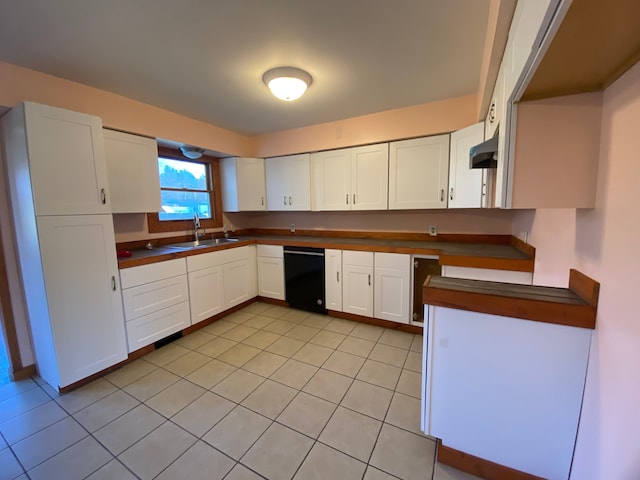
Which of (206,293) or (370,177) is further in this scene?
(370,177)

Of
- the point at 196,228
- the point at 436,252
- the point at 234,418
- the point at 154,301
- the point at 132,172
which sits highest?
the point at 132,172

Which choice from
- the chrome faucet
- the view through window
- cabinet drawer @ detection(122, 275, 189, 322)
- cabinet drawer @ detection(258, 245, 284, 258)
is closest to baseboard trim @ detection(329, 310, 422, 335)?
cabinet drawer @ detection(258, 245, 284, 258)

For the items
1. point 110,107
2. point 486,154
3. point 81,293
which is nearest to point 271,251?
point 81,293

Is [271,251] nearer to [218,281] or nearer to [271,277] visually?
[271,277]

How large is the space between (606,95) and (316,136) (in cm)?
280

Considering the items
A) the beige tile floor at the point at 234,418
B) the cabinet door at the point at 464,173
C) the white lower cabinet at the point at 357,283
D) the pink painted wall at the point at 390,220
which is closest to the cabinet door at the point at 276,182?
the pink painted wall at the point at 390,220

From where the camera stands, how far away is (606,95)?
1.00m

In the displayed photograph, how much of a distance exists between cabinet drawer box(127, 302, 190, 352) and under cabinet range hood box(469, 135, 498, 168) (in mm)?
2934

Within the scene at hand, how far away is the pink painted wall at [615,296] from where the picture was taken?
0.82 meters

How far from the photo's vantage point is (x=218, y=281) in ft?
10.4

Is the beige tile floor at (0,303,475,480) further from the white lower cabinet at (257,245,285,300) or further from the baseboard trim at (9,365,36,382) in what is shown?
the white lower cabinet at (257,245,285,300)

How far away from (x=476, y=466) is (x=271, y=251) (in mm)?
2866

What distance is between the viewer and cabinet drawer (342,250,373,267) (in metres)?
2.95

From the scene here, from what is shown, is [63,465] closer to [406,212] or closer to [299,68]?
[299,68]
